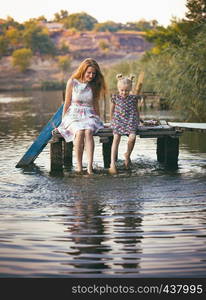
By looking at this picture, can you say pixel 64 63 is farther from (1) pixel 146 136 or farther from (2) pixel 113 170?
(2) pixel 113 170

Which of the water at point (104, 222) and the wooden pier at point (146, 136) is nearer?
the water at point (104, 222)

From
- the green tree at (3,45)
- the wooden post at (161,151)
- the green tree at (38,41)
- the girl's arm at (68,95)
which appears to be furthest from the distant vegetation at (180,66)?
the green tree at (38,41)

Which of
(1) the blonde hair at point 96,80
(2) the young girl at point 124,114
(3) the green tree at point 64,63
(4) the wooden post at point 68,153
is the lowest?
(3) the green tree at point 64,63

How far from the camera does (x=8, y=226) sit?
25.2 ft

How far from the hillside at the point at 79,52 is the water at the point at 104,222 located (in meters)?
118

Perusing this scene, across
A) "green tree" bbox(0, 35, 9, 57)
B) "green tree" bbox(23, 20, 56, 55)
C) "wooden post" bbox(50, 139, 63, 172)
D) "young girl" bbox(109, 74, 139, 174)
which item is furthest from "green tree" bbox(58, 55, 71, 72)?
"young girl" bbox(109, 74, 139, 174)

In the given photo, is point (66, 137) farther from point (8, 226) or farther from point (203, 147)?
point (203, 147)

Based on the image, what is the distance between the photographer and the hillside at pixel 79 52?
136 m

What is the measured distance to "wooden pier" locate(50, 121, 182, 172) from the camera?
11938 mm

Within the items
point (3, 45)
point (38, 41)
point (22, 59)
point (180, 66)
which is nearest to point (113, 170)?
point (180, 66)

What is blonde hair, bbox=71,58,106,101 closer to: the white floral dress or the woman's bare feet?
the white floral dress

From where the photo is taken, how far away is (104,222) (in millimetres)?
7797

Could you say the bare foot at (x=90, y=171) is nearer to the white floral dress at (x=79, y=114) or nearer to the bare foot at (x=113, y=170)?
the bare foot at (x=113, y=170)

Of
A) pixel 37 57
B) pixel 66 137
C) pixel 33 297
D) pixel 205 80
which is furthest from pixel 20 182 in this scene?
pixel 37 57
